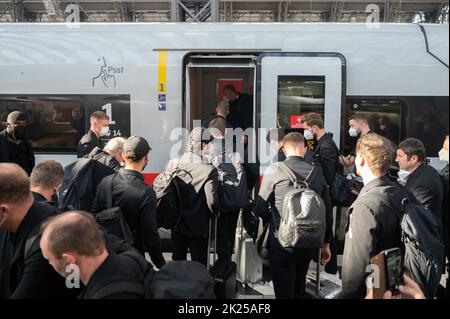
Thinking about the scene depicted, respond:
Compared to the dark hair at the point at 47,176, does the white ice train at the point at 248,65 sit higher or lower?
higher

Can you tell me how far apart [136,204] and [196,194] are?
2.58ft

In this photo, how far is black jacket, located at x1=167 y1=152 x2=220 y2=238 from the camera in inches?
157

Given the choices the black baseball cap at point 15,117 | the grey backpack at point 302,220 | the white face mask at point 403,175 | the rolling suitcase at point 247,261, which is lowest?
the rolling suitcase at point 247,261

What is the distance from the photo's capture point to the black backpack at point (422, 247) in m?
2.47

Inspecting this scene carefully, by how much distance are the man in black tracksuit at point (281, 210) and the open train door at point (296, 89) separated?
69.6 inches

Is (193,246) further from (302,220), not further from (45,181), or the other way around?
(45,181)

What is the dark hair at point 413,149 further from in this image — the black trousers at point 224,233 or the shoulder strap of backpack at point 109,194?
the shoulder strap of backpack at point 109,194

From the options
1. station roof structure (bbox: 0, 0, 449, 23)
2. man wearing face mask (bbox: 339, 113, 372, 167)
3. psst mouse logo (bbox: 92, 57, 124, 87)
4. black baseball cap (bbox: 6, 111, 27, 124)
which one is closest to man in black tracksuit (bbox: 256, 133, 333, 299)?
man wearing face mask (bbox: 339, 113, 372, 167)

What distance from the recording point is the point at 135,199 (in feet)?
11.1

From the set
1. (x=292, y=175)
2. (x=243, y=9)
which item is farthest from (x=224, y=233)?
(x=243, y=9)

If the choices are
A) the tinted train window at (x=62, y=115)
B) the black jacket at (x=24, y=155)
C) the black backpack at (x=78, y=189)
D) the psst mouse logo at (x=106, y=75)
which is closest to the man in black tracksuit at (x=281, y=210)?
the black backpack at (x=78, y=189)

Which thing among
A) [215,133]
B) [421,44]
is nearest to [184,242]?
[215,133]

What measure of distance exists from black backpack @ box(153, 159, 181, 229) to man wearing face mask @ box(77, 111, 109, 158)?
1.49 m

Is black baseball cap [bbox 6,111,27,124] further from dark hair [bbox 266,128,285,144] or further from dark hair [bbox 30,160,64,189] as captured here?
dark hair [bbox 266,128,285,144]
